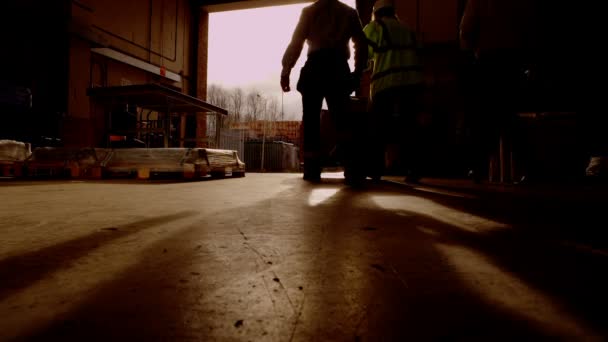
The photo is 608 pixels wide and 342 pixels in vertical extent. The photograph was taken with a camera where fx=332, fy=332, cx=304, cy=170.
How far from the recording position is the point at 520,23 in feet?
6.67

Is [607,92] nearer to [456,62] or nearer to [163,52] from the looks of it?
[456,62]

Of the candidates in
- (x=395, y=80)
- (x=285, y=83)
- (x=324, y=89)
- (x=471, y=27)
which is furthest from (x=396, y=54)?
(x=285, y=83)

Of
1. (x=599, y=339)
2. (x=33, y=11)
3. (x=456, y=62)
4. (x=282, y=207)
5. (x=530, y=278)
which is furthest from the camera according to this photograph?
(x=33, y=11)

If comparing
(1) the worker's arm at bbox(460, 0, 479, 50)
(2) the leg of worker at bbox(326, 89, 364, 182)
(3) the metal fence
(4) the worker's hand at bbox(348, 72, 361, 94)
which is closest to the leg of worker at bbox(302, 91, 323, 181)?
(2) the leg of worker at bbox(326, 89, 364, 182)

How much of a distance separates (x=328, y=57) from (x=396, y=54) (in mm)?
608

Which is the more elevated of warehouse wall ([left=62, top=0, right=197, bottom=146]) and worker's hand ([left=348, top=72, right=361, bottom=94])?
warehouse wall ([left=62, top=0, right=197, bottom=146])

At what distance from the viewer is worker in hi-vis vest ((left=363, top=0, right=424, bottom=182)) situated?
9.11ft

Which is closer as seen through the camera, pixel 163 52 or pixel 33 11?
pixel 33 11

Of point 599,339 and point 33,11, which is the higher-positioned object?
point 33,11

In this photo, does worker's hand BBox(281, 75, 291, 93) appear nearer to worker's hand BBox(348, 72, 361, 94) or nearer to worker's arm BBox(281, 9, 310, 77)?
worker's arm BBox(281, 9, 310, 77)

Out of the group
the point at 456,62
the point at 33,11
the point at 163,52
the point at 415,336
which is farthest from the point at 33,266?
the point at 163,52

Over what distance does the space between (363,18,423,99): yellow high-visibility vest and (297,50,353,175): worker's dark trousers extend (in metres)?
0.38

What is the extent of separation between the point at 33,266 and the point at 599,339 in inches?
29.9

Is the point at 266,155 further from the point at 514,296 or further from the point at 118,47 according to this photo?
the point at 514,296
